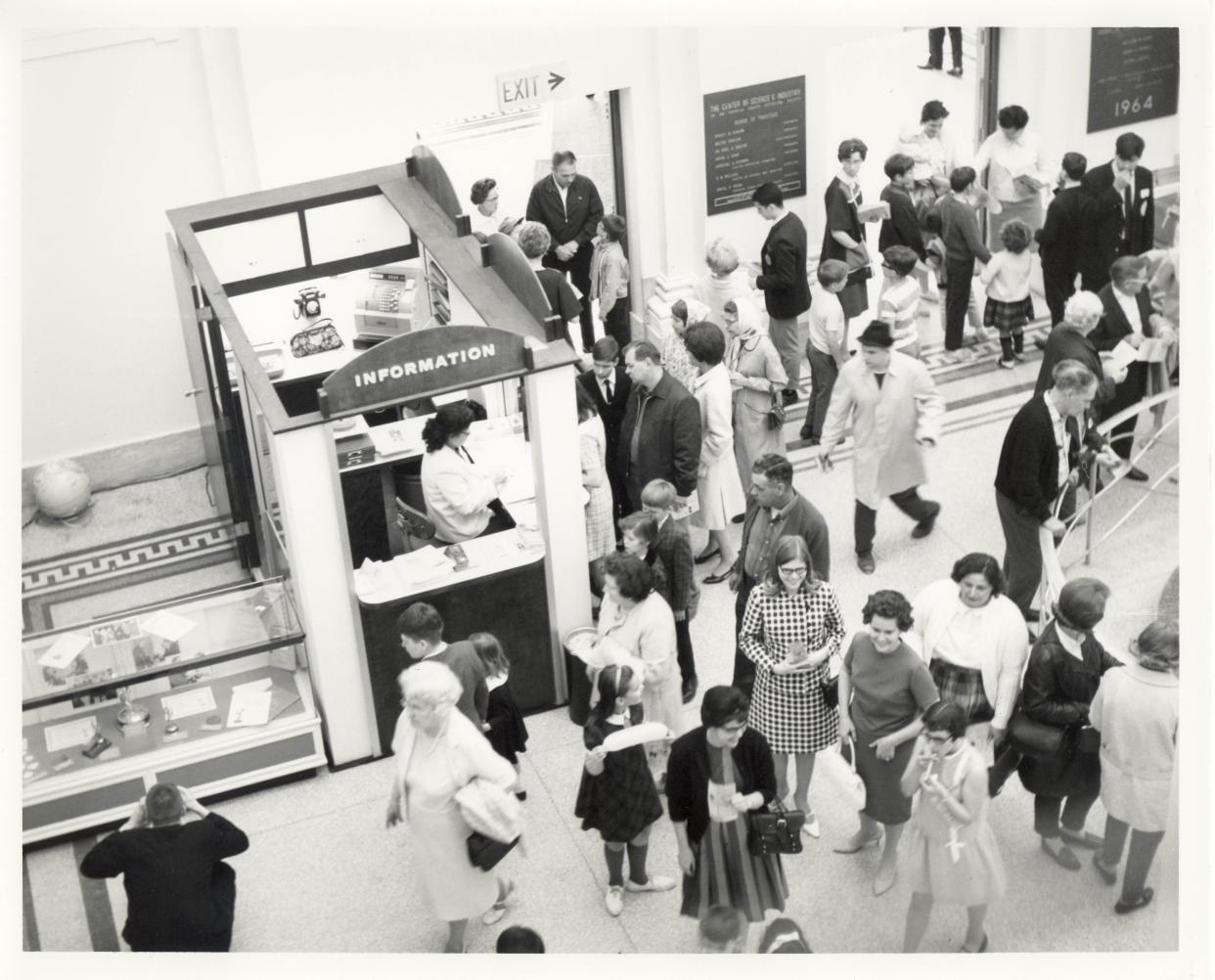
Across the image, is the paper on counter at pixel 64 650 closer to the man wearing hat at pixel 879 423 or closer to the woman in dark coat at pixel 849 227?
the man wearing hat at pixel 879 423

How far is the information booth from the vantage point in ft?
22.0

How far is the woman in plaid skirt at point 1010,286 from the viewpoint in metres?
9.75

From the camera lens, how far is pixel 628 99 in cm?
970

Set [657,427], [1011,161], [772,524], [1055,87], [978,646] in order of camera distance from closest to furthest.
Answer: [978,646]
[772,524]
[657,427]
[1011,161]
[1055,87]

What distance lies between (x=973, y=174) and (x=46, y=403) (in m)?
6.18

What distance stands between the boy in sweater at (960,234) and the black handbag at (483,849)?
19.4 ft

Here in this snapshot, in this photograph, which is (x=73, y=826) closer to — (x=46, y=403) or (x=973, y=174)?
(x=46, y=403)

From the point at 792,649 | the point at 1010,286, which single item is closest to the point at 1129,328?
the point at 1010,286

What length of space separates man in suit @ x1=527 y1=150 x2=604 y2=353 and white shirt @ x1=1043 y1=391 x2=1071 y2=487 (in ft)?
12.2

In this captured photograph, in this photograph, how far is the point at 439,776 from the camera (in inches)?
219

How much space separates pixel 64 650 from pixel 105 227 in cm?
310

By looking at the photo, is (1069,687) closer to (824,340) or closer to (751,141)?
(824,340)

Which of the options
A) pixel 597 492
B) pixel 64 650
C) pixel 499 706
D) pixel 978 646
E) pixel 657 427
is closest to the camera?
pixel 978 646

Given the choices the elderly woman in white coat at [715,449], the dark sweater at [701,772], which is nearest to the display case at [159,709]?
the dark sweater at [701,772]
